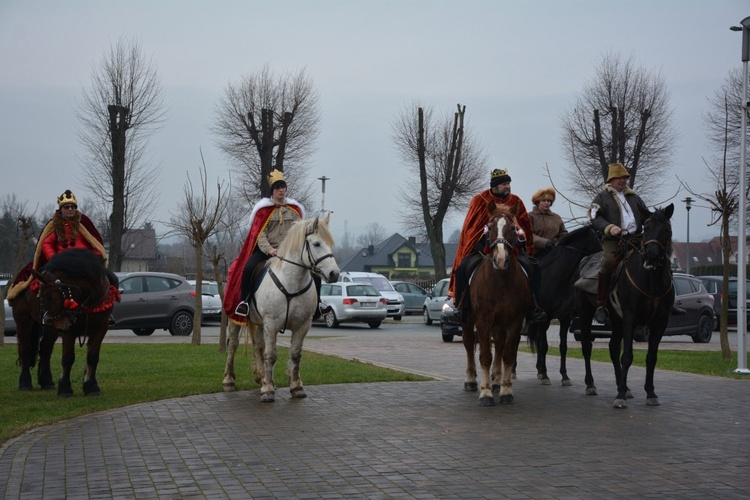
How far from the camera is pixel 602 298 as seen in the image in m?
12.0

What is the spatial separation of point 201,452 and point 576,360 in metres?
11.4

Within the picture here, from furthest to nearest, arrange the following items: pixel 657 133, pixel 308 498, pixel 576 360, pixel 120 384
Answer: pixel 657 133 → pixel 576 360 → pixel 120 384 → pixel 308 498

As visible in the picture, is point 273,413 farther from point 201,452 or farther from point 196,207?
point 196,207

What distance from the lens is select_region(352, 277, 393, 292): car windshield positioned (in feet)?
138

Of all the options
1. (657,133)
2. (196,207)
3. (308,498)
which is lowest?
(308,498)

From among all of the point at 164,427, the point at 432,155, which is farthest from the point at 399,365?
the point at 432,155

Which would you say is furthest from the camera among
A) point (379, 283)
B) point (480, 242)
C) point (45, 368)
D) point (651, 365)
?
point (379, 283)

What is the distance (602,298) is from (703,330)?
52.7 ft

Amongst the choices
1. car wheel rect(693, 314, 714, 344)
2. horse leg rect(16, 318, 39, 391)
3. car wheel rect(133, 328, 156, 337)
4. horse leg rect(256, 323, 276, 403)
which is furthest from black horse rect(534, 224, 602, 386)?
car wheel rect(133, 328, 156, 337)

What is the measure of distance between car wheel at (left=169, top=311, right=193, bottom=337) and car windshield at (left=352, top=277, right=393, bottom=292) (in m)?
14.1

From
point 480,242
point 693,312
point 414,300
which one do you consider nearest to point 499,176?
point 480,242

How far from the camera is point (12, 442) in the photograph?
884 cm

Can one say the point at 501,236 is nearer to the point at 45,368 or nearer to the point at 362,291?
the point at 45,368

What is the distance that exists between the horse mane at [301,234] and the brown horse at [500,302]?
1.79 meters
